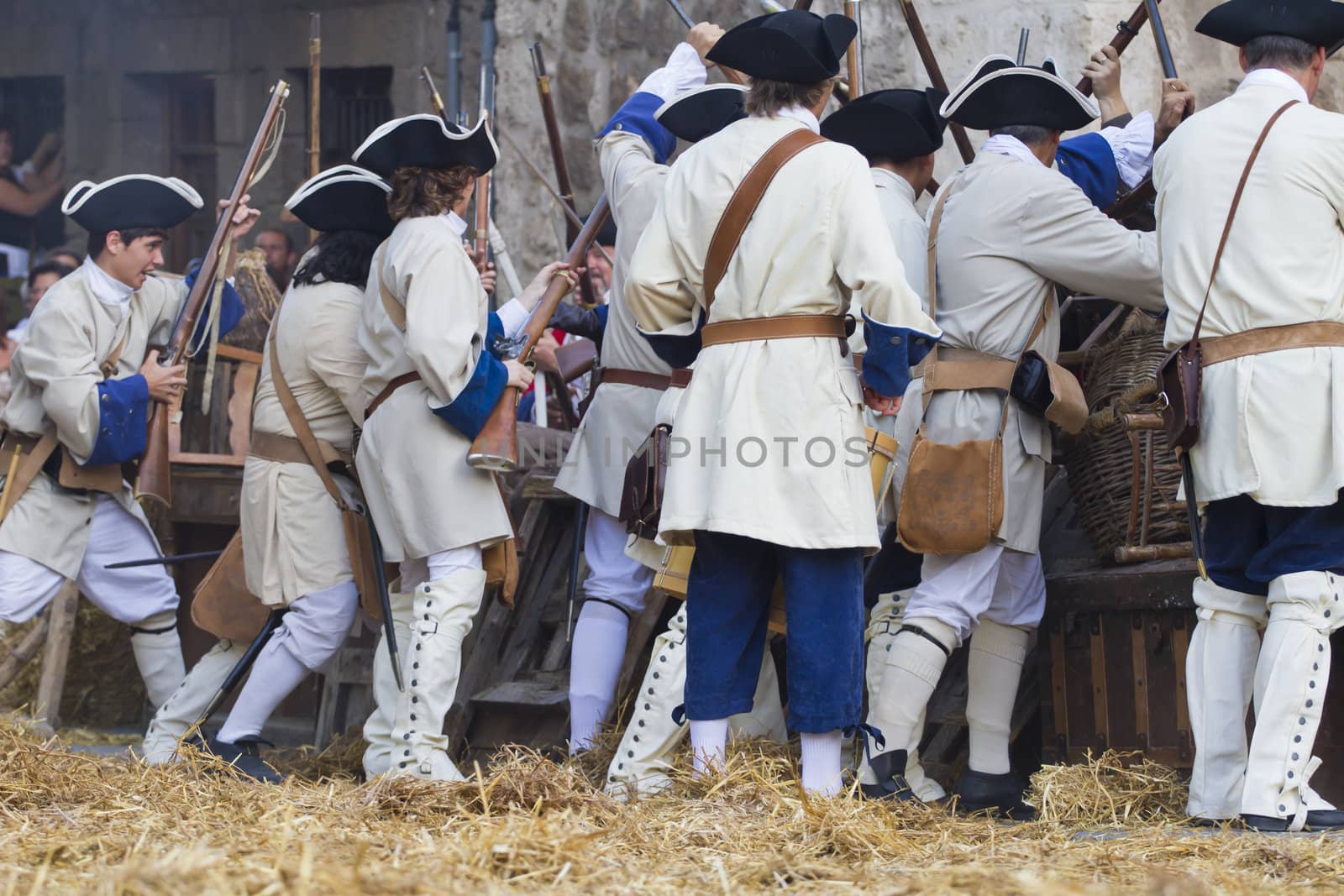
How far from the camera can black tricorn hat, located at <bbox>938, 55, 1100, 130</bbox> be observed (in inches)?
181

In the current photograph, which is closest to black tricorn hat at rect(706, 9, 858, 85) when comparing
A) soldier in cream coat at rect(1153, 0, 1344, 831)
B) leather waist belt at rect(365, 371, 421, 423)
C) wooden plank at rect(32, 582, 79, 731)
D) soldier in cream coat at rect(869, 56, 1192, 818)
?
soldier in cream coat at rect(869, 56, 1192, 818)

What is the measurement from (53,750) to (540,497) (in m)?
1.86

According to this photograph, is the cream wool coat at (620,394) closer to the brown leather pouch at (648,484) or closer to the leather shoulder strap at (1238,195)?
the brown leather pouch at (648,484)

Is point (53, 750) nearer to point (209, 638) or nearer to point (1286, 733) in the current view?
point (209, 638)

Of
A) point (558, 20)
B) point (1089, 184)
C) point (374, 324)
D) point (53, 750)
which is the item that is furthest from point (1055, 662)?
point (558, 20)

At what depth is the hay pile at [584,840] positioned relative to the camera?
9.85 ft

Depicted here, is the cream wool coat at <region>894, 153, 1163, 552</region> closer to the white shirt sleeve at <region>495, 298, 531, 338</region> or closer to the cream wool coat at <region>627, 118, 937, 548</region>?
the cream wool coat at <region>627, 118, 937, 548</region>

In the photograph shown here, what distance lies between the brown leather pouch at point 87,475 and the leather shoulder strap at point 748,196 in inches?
102

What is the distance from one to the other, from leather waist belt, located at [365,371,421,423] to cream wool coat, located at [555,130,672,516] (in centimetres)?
60

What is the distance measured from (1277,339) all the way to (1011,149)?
100 centimetres

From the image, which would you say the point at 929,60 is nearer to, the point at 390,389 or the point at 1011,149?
the point at 1011,149

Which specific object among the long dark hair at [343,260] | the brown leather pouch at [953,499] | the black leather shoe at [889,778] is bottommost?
the black leather shoe at [889,778]

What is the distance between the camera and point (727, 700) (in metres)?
4.18

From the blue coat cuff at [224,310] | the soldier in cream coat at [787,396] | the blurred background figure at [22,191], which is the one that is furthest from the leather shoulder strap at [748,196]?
the blurred background figure at [22,191]
